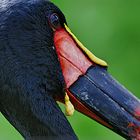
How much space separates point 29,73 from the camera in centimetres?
662

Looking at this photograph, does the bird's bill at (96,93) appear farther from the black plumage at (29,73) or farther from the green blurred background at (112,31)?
the green blurred background at (112,31)

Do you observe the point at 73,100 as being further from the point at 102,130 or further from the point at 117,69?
the point at 117,69

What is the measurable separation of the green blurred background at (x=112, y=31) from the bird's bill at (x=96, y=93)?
3179mm

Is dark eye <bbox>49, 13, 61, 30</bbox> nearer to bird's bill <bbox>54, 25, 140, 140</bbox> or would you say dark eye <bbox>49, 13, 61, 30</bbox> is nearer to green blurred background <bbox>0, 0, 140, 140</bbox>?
bird's bill <bbox>54, 25, 140, 140</bbox>

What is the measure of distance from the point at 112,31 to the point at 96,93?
182 inches

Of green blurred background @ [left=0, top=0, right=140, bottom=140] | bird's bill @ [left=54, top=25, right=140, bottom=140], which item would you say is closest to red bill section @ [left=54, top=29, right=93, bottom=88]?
bird's bill @ [left=54, top=25, right=140, bottom=140]

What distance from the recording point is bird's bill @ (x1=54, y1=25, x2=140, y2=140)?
6797 mm

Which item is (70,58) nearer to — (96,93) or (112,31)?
(96,93)

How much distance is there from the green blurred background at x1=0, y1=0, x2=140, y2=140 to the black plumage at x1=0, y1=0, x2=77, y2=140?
10.9ft

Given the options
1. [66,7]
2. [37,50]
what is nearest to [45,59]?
[37,50]

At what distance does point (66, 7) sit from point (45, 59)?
16.8 ft

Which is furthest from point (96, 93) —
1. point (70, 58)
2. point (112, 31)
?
point (112, 31)

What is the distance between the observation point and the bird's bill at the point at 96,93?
680 centimetres

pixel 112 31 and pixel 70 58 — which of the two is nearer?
pixel 70 58
